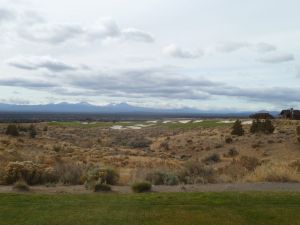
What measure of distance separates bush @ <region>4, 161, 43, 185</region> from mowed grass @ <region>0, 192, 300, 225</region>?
183 inches

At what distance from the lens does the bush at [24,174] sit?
62.3 feet

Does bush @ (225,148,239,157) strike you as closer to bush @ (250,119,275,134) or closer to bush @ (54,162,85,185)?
bush @ (250,119,275,134)

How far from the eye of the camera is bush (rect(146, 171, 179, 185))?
1911 cm

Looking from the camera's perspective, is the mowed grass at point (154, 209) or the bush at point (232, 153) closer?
the mowed grass at point (154, 209)

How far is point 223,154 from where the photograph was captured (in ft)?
163

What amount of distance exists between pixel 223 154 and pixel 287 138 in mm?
8664

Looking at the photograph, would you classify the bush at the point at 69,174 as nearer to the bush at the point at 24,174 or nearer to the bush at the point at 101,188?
the bush at the point at 24,174

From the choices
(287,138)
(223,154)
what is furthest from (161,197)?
(287,138)

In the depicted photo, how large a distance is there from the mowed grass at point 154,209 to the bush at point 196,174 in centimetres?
470

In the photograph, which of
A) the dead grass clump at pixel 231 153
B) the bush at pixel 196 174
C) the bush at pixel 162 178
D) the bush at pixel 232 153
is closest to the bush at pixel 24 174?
the bush at pixel 162 178

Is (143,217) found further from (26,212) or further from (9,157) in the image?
(9,157)

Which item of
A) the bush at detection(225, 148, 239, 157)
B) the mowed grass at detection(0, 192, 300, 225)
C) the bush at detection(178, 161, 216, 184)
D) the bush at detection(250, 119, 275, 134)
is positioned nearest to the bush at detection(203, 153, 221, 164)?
the bush at detection(225, 148, 239, 157)

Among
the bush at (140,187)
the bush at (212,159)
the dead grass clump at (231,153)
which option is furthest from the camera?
the dead grass clump at (231,153)

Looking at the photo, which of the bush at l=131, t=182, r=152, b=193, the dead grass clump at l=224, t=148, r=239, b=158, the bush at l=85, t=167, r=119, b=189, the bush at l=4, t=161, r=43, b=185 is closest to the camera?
the bush at l=131, t=182, r=152, b=193
